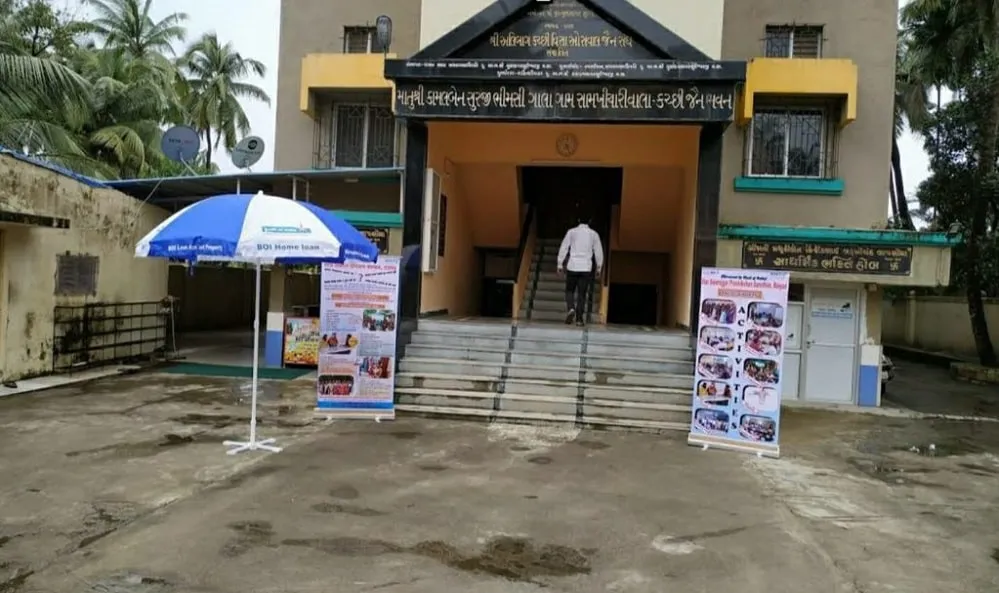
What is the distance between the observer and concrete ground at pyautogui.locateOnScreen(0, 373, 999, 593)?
161 inches

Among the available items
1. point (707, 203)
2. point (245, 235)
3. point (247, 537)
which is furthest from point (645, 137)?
point (247, 537)

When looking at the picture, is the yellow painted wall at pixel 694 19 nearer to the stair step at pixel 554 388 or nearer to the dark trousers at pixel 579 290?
the dark trousers at pixel 579 290

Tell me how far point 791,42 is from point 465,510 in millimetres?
10888

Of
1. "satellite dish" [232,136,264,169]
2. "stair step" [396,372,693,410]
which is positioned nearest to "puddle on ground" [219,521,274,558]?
"stair step" [396,372,693,410]

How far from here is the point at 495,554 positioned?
4.42m

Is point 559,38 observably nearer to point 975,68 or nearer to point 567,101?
point 567,101

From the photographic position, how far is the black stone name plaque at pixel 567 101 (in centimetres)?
900

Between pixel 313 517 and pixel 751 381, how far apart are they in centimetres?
477

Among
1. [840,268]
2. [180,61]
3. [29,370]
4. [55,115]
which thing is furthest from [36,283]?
[180,61]

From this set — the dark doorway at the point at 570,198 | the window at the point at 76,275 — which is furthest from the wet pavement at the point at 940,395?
the window at the point at 76,275

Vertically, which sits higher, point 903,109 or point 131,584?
point 903,109

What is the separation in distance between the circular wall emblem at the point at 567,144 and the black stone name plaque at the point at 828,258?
3529 millimetres

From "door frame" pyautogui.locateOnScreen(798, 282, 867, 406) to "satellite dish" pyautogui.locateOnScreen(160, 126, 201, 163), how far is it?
34.7ft

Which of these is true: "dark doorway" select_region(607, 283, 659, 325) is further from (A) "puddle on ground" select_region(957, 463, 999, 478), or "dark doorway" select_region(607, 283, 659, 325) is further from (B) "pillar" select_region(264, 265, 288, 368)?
(A) "puddle on ground" select_region(957, 463, 999, 478)
